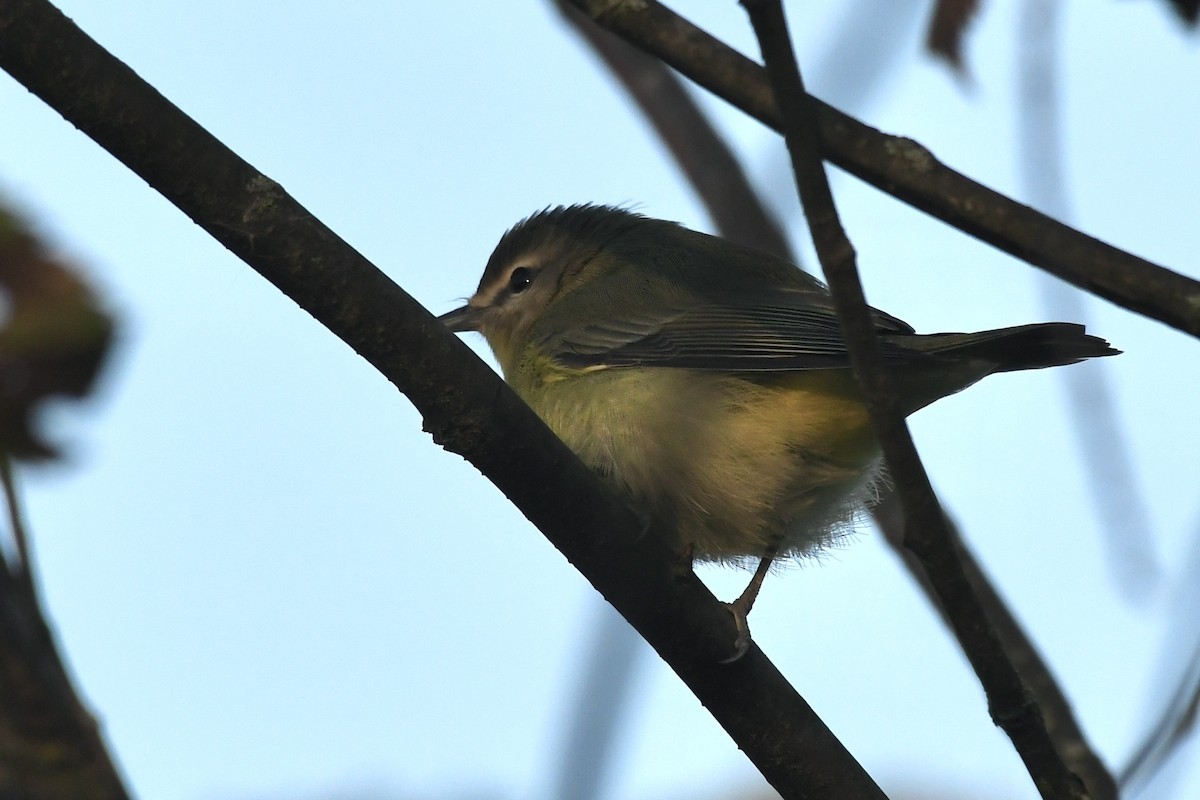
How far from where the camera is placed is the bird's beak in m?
6.61

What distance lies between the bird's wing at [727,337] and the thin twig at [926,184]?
3.35ft

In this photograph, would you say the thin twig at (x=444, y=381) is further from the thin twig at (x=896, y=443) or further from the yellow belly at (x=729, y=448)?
the yellow belly at (x=729, y=448)

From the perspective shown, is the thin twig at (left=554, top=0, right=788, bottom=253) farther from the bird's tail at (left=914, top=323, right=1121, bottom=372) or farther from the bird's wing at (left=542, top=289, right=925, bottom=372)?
the bird's tail at (left=914, top=323, right=1121, bottom=372)

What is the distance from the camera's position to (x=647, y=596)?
3.60 m

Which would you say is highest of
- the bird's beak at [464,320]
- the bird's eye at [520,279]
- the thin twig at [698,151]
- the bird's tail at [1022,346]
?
the thin twig at [698,151]

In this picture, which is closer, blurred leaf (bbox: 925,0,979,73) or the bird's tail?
the bird's tail

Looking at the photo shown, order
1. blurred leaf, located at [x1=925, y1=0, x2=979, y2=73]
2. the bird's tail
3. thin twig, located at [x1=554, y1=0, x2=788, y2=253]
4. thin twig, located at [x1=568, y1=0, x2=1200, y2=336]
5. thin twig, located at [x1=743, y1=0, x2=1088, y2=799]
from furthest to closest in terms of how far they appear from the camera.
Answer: thin twig, located at [x1=554, y1=0, x2=788, y2=253] < blurred leaf, located at [x1=925, y1=0, x2=979, y2=73] < the bird's tail < thin twig, located at [x1=568, y1=0, x2=1200, y2=336] < thin twig, located at [x1=743, y1=0, x2=1088, y2=799]

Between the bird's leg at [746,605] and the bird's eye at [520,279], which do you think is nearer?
the bird's leg at [746,605]

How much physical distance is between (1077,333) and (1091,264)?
0.93m

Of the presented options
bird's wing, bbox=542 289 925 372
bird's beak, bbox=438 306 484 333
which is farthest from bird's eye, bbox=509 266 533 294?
bird's wing, bbox=542 289 925 372

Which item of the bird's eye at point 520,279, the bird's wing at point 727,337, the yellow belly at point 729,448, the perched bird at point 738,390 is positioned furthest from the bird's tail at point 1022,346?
the bird's eye at point 520,279

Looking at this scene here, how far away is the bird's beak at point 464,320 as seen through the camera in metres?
6.61

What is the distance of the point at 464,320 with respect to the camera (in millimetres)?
6617

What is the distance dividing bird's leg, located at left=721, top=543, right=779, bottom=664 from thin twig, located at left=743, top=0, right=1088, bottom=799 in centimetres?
74
